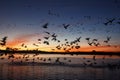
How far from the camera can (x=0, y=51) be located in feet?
576

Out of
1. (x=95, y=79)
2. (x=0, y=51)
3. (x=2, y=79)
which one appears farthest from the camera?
(x=0, y=51)

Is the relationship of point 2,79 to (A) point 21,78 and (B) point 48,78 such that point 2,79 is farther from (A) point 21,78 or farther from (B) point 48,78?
(B) point 48,78

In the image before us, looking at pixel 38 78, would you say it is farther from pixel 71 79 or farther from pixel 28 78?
pixel 71 79

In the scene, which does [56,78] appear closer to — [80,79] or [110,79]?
[80,79]

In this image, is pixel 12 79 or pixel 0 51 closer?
pixel 12 79

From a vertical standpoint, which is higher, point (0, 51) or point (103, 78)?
point (0, 51)

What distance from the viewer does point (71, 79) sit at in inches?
3868

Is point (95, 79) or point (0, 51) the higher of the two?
point (0, 51)

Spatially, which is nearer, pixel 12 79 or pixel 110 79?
pixel 12 79

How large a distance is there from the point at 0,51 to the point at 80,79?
3465 inches

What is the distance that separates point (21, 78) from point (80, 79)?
19267 mm

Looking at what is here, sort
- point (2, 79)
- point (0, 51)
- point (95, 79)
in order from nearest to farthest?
point (2, 79) < point (95, 79) < point (0, 51)

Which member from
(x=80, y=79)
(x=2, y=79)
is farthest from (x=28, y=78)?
(x=80, y=79)

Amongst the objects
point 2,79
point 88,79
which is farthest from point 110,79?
point 2,79
